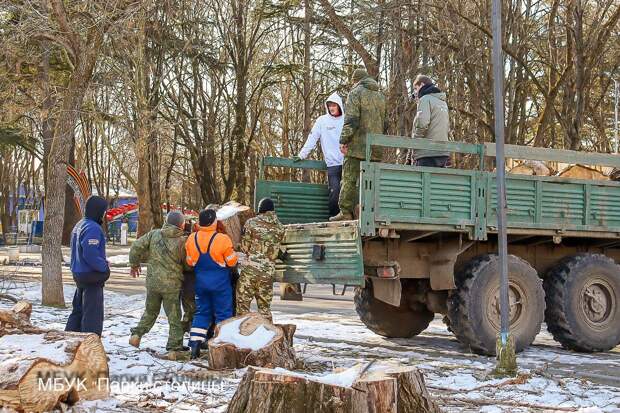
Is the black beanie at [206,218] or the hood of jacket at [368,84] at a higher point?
the hood of jacket at [368,84]

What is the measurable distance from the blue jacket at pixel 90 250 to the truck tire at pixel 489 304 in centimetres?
396

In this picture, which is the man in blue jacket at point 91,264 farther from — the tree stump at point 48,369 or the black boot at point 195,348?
the black boot at point 195,348

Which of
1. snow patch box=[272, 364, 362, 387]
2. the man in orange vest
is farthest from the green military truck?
snow patch box=[272, 364, 362, 387]

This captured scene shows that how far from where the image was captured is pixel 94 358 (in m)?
7.04

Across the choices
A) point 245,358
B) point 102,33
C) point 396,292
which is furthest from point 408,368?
point 102,33

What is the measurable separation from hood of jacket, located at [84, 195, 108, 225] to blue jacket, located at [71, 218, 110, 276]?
68mm

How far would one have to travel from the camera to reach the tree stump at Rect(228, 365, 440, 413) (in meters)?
5.16

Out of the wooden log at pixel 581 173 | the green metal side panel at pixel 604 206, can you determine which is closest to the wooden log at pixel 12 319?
the wooden log at pixel 581 173

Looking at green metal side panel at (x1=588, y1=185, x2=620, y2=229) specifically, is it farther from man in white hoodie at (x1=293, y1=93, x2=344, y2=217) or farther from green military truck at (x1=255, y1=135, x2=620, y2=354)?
man in white hoodie at (x1=293, y1=93, x2=344, y2=217)

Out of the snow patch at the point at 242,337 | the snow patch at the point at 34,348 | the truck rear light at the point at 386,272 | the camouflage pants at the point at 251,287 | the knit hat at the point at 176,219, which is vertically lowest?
the snow patch at the point at 242,337

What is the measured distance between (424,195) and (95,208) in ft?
11.3

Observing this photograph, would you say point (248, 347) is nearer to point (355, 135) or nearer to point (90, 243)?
point (90, 243)

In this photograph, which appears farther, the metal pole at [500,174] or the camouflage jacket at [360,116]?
the camouflage jacket at [360,116]

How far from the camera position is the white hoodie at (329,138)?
416 inches
